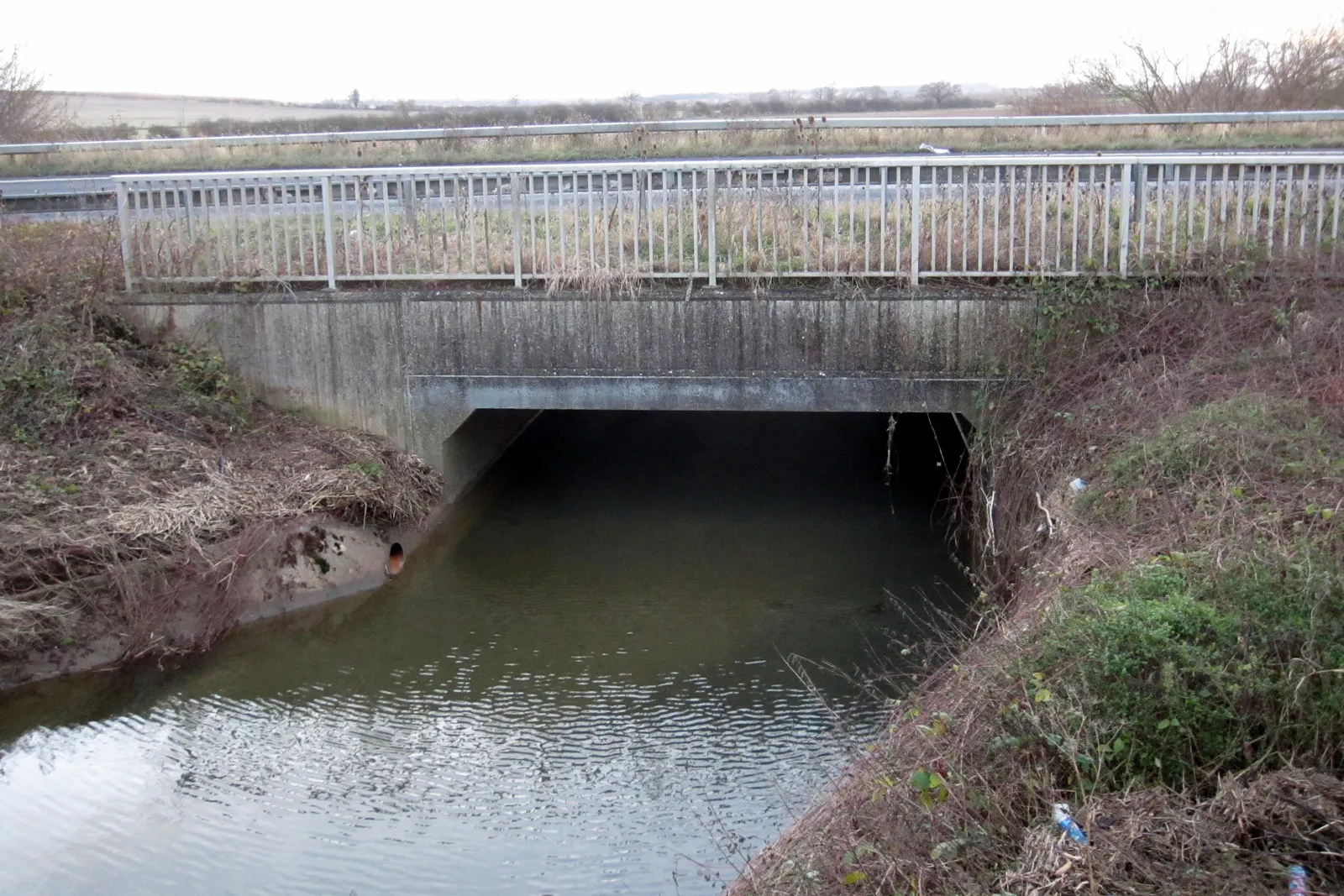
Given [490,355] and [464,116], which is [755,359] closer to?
[490,355]

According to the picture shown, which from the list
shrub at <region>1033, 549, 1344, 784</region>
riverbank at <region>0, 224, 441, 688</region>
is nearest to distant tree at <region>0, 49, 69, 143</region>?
riverbank at <region>0, 224, 441, 688</region>

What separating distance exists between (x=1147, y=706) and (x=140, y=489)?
23.9 ft

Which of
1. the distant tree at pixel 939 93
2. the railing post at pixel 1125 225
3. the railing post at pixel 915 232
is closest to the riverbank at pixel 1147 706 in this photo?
the railing post at pixel 1125 225

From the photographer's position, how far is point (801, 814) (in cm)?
596

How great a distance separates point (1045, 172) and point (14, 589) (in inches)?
330

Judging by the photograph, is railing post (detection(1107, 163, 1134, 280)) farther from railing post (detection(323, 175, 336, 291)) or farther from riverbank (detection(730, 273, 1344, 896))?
railing post (detection(323, 175, 336, 291))

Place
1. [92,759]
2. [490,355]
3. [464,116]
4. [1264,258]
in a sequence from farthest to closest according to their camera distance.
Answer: [464,116] → [490,355] → [1264,258] → [92,759]

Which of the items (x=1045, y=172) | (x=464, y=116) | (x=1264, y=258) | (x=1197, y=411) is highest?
(x=464, y=116)

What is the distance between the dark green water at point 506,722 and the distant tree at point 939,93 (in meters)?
28.9

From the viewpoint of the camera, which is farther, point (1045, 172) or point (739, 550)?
point (739, 550)

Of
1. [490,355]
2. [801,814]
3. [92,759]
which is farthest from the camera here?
[490,355]

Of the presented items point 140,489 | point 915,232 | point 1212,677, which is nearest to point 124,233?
point 140,489

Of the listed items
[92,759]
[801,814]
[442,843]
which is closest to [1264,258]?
[801,814]

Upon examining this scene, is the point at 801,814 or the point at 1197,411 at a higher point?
the point at 1197,411
